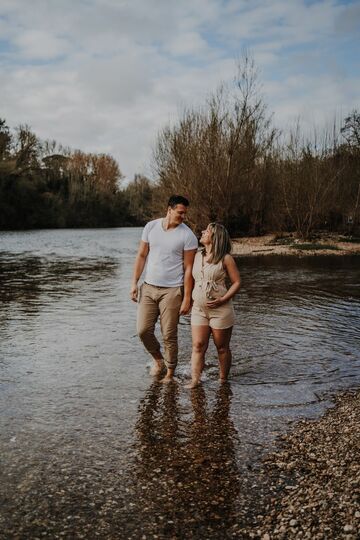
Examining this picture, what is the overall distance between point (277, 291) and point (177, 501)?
1272 cm

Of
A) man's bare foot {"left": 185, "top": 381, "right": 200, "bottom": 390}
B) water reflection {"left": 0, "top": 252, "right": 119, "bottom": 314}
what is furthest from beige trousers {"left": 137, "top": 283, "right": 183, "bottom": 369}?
water reflection {"left": 0, "top": 252, "right": 119, "bottom": 314}

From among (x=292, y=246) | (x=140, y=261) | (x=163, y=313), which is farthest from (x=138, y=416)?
(x=292, y=246)

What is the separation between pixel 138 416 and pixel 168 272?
6.15 ft

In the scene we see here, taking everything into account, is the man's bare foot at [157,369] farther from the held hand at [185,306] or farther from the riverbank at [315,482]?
the riverbank at [315,482]

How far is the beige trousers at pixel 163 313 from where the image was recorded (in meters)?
6.71

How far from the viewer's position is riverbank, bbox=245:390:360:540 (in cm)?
347

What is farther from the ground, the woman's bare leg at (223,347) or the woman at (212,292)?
the woman at (212,292)

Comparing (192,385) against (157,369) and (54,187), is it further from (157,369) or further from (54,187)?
(54,187)

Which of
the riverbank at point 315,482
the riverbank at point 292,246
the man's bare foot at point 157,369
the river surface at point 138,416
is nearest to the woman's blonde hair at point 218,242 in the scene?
the river surface at point 138,416

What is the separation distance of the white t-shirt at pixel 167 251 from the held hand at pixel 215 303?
533 millimetres

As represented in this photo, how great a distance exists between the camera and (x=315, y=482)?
4121 mm

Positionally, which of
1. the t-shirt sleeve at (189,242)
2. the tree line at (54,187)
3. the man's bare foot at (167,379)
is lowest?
the man's bare foot at (167,379)

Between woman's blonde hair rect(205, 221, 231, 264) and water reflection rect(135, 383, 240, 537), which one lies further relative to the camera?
woman's blonde hair rect(205, 221, 231, 264)

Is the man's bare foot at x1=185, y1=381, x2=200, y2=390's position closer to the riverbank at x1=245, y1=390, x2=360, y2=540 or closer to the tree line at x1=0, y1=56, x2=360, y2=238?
the riverbank at x1=245, y1=390, x2=360, y2=540
